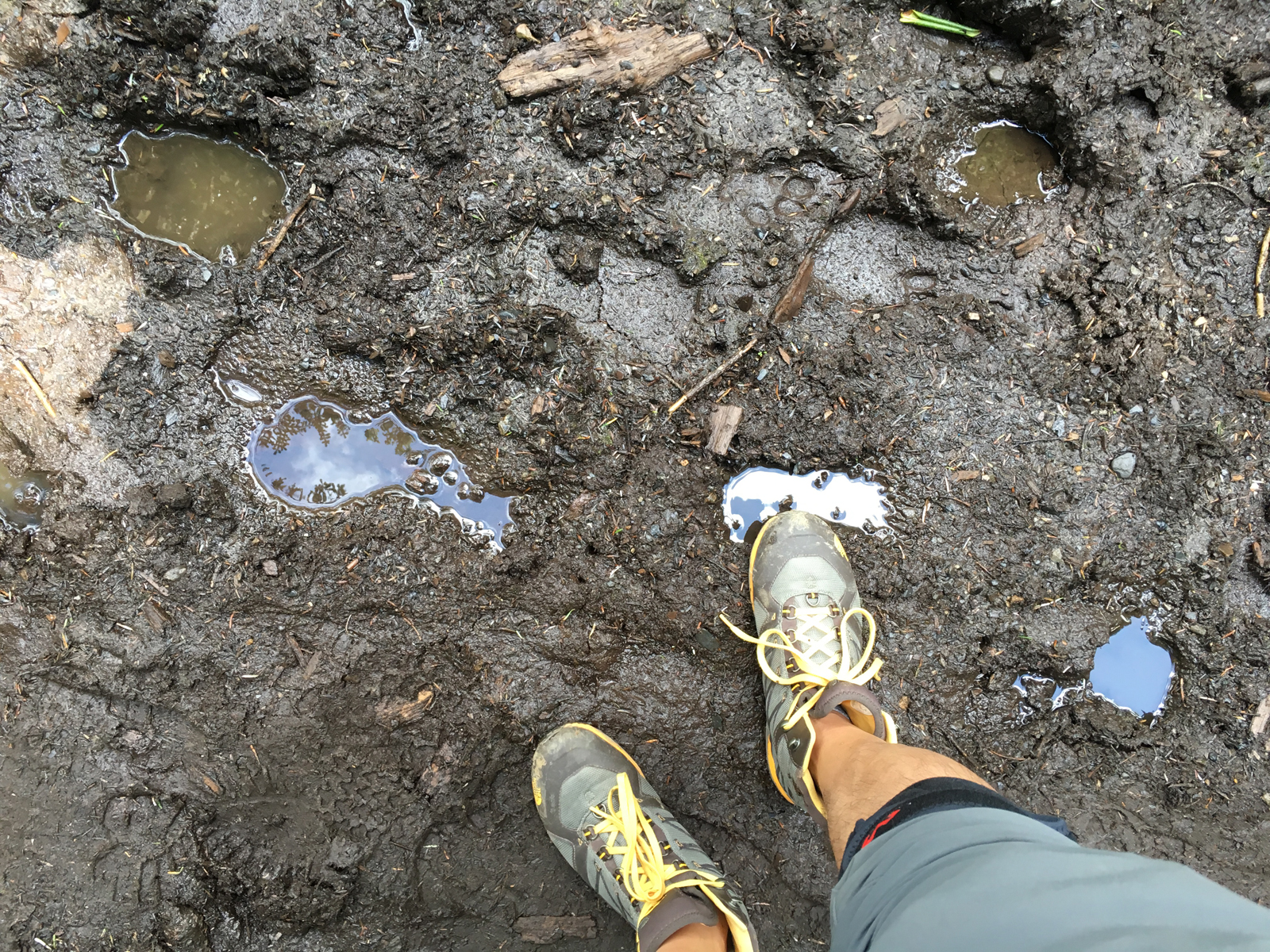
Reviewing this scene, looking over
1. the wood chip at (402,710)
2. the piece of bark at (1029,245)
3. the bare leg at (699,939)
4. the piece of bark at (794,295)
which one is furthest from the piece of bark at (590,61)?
the bare leg at (699,939)

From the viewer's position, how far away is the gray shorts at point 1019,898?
1.22 metres

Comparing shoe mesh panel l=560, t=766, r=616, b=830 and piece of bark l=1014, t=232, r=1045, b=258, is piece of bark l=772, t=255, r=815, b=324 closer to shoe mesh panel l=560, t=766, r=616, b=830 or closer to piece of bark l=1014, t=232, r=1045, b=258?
piece of bark l=1014, t=232, r=1045, b=258

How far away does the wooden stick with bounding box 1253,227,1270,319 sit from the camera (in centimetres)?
253

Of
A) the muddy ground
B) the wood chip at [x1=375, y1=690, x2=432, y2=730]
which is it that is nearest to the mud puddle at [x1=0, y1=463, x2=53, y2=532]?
the muddy ground

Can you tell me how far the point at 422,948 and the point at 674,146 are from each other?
10.2 ft

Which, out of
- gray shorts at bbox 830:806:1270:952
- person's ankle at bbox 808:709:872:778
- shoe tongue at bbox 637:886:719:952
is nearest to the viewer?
gray shorts at bbox 830:806:1270:952

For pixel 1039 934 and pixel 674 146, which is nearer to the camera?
pixel 1039 934

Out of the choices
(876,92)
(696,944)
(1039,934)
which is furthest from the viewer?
(876,92)

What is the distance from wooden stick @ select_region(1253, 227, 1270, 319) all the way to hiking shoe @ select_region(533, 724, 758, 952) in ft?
9.74

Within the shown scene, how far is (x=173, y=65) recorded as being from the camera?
93.2 inches

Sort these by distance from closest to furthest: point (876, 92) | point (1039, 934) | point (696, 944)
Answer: point (1039, 934), point (696, 944), point (876, 92)

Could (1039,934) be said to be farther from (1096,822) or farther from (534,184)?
(534,184)

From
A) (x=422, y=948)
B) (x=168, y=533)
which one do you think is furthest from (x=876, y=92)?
(x=422, y=948)

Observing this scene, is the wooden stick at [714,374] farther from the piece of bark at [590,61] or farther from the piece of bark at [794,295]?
the piece of bark at [590,61]
